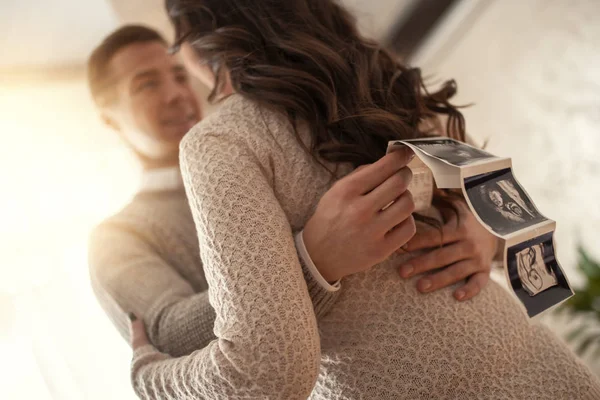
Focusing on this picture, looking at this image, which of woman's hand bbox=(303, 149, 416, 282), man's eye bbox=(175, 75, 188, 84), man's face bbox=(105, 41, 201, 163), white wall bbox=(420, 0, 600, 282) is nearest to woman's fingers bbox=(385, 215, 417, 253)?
woman's hand bbox=(303, 149, 416, 282)

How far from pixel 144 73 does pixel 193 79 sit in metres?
0.61

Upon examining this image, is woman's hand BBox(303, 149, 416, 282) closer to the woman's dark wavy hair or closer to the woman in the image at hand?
the woman

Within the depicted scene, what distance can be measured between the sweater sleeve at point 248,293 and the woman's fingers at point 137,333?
30 cm

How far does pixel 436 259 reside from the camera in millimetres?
749

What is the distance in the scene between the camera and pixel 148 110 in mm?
1548

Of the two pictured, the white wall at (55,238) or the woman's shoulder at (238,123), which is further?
the white wall at (55,238)

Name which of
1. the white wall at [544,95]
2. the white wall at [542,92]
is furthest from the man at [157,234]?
the white wall at [542,92]

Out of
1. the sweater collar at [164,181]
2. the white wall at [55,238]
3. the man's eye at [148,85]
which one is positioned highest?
the man's eye at [148,85]

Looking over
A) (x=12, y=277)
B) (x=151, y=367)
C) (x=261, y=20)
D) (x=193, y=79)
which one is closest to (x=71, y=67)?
(x=193, y=79)

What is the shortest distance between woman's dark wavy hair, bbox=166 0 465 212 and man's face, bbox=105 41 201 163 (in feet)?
2.41

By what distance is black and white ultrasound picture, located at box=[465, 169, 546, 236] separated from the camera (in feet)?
1.92

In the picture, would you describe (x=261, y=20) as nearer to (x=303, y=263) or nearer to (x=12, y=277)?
(x=303, y=263)

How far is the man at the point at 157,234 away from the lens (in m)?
0.79

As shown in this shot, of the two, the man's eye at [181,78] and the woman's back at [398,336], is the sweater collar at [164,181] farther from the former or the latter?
the woman's back at [398,336]
